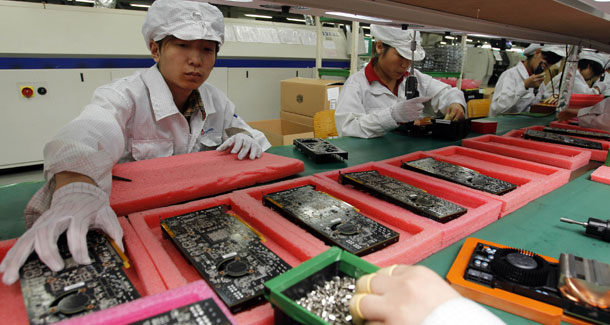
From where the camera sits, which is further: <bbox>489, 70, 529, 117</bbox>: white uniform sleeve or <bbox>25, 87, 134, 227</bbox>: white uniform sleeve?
<bbox>489, 70, 529, 117</bbox>: white uniform sleeve

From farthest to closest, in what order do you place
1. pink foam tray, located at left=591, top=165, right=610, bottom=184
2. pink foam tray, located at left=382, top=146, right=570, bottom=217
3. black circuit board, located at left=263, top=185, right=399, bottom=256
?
pink foam tray, located at left=591, top=165, right=610, bottom=184 < pink foam tray, located at left=382, top=146, right=570, bottom=217 < black circuit board, located at left=263, top=185, right=399, bottom=256

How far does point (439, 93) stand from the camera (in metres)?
2.96

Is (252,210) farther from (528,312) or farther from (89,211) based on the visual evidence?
(528,312)

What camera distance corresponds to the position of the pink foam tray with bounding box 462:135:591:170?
1.52m

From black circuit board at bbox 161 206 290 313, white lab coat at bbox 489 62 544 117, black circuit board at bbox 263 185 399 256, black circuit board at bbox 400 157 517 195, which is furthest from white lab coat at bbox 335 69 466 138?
black circuit board at bbox 161 206 290 313

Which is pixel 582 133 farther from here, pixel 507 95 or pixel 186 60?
pixel 186 60

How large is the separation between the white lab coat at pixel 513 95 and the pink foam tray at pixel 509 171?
2.25 meters

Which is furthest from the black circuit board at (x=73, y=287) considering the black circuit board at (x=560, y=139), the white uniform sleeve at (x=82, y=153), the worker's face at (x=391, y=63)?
the worker's face at (x=391, y=63)

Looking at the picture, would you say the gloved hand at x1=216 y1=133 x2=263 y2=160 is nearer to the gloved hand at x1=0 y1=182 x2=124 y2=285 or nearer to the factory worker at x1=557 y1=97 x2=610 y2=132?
the gloved hand at x1=0 y1=182 x2=124 y2=285

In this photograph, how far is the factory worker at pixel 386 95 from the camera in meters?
2.12

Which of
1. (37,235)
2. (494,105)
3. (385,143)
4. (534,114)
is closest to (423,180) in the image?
(385,143)

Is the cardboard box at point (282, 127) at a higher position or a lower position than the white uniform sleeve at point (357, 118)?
lower

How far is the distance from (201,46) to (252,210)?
0.98 m

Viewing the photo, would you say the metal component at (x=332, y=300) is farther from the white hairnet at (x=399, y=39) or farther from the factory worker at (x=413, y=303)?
the white hairnet at (x=399, y=39)
